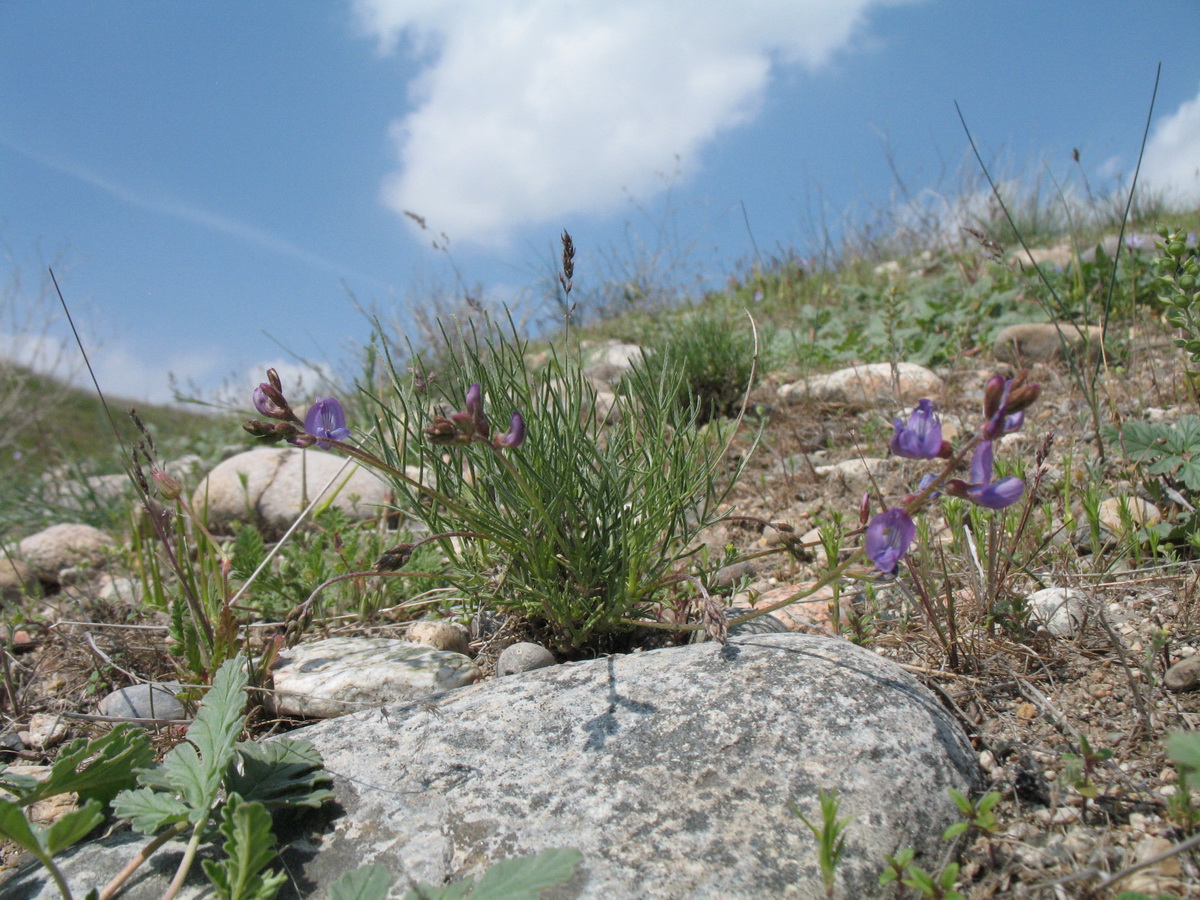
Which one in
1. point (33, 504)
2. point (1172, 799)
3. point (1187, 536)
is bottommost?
point (1172, 799)

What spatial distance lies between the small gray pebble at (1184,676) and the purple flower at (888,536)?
2.49 feet

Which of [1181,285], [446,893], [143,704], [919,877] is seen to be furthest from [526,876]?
[1181,285]

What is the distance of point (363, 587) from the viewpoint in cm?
245

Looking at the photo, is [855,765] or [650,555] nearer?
[855,765]

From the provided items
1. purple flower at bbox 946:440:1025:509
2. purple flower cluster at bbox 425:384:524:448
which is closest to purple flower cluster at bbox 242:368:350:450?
purple flower cluster at bbox 425:384:524:448

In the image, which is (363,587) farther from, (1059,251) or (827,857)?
(1059,251)

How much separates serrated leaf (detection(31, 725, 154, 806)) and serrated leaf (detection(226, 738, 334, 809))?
0.19 metres

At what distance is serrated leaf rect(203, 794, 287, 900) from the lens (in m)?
1.13

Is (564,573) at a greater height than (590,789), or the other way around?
(564,573)

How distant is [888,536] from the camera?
49.3 inches

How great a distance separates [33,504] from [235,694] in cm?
468

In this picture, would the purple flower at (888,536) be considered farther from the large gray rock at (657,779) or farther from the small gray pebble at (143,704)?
the small gray pebble at (143,704)

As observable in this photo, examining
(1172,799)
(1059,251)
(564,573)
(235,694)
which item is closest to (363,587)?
(564,573)

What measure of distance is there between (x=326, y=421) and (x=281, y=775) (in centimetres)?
65
